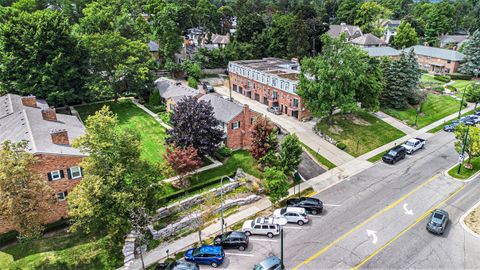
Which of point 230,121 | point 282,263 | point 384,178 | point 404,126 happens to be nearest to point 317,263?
Result: point 282,263

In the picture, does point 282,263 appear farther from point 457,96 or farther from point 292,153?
point 457,96

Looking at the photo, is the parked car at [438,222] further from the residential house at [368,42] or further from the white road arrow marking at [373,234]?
the residential house at [368,42]

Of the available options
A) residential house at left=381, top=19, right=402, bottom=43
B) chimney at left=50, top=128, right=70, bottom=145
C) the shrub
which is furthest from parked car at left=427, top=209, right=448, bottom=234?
residential house at left=381, top=19, right=402, bottom=43

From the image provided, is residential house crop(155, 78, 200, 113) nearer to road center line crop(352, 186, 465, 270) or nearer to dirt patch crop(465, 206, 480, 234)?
road center line crop(352, 186, 465, 270)

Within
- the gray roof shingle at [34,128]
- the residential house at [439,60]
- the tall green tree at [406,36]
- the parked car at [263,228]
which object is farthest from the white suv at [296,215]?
the tall green tree at [406,36]

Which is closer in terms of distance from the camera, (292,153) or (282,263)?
(282,263)

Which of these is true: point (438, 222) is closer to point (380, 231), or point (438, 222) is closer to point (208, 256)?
point (380, 231)
